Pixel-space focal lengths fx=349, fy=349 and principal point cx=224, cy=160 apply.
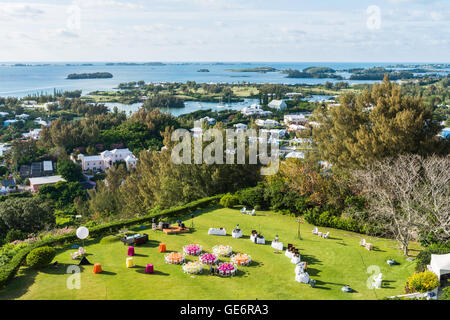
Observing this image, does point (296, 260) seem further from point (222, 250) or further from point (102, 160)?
point (102, 160)

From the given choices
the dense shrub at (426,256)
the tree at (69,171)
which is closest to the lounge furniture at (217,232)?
the dense shrub at (426,256)

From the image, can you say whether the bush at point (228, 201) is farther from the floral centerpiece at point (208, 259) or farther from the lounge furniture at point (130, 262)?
the lounge furniture at point (130, 262)

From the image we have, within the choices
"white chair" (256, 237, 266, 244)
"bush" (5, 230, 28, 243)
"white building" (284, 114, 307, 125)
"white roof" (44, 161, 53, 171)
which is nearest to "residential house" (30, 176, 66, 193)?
"white roof" (44, 161, 53, 171)

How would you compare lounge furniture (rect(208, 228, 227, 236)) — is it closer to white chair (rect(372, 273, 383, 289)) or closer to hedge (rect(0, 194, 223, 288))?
hedge (rect(0, 194, 223, 288))
